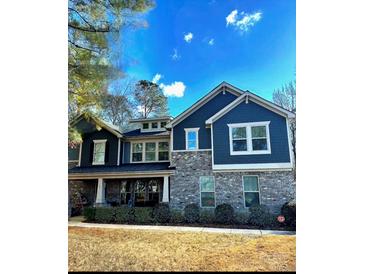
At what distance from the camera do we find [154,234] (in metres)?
4.74

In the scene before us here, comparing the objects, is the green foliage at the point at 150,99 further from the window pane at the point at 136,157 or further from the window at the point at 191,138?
the window at the point at 191,138

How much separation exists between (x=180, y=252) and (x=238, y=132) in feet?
12.7

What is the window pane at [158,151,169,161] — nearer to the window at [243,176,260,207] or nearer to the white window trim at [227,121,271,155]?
the white window trim at [227,121,271,155]

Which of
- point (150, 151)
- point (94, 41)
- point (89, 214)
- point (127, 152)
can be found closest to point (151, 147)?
point (150, 151)

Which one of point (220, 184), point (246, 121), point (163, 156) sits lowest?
point (220, 184)

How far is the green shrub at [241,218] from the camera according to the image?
19.3ft

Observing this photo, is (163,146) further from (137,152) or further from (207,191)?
(207,191)

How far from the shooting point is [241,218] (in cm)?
592

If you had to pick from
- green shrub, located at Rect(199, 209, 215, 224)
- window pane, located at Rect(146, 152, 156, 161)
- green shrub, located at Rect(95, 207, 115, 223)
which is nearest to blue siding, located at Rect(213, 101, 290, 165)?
green shrub, located at Rect(199, 209, 215, 224)

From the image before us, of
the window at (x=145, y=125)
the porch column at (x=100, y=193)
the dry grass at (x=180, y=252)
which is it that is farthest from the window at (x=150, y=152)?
the dry grass at (x=180, y=252)

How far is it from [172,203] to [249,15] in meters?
4.97

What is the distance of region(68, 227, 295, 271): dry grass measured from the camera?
9.89 feet
